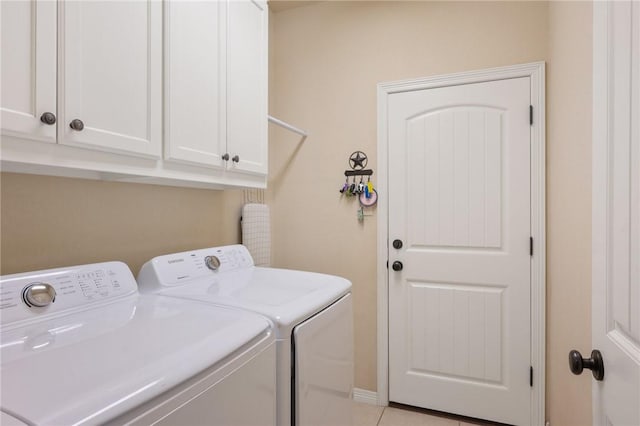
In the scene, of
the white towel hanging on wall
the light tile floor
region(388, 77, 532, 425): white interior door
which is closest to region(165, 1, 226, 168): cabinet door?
the white towel hanging on wall

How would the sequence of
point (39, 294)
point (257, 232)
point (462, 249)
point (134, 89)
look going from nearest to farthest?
point (39, 294)
point (134, 89)
point (462, 249)
point (257, 232)

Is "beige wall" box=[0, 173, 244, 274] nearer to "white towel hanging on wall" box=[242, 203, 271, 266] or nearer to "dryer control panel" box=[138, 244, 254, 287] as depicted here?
"dryer control panel" box=[138, 244, 254, 287]

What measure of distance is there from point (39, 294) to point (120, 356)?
0.47m

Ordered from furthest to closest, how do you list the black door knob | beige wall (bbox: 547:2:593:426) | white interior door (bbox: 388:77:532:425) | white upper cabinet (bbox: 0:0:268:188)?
white interior door (bbox: 388:77:532:425)
beige wall (bbox: 547:2:593:426)
white upper cabinet (bbox: 0:0:268:188)
the black door knob

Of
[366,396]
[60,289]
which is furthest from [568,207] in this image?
[60,289]

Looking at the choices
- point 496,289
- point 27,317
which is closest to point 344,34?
point 496,289

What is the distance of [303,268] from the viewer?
2.53m

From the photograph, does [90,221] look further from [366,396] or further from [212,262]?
[366,396]

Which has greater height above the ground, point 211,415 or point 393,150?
point 393,150

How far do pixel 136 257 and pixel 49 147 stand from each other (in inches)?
28.6

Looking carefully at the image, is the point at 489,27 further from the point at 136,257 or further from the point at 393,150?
the point at 136,257

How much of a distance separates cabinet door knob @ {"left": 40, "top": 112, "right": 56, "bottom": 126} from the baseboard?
2.25m

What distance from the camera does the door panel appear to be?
61cm

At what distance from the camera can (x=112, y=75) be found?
1035mm
